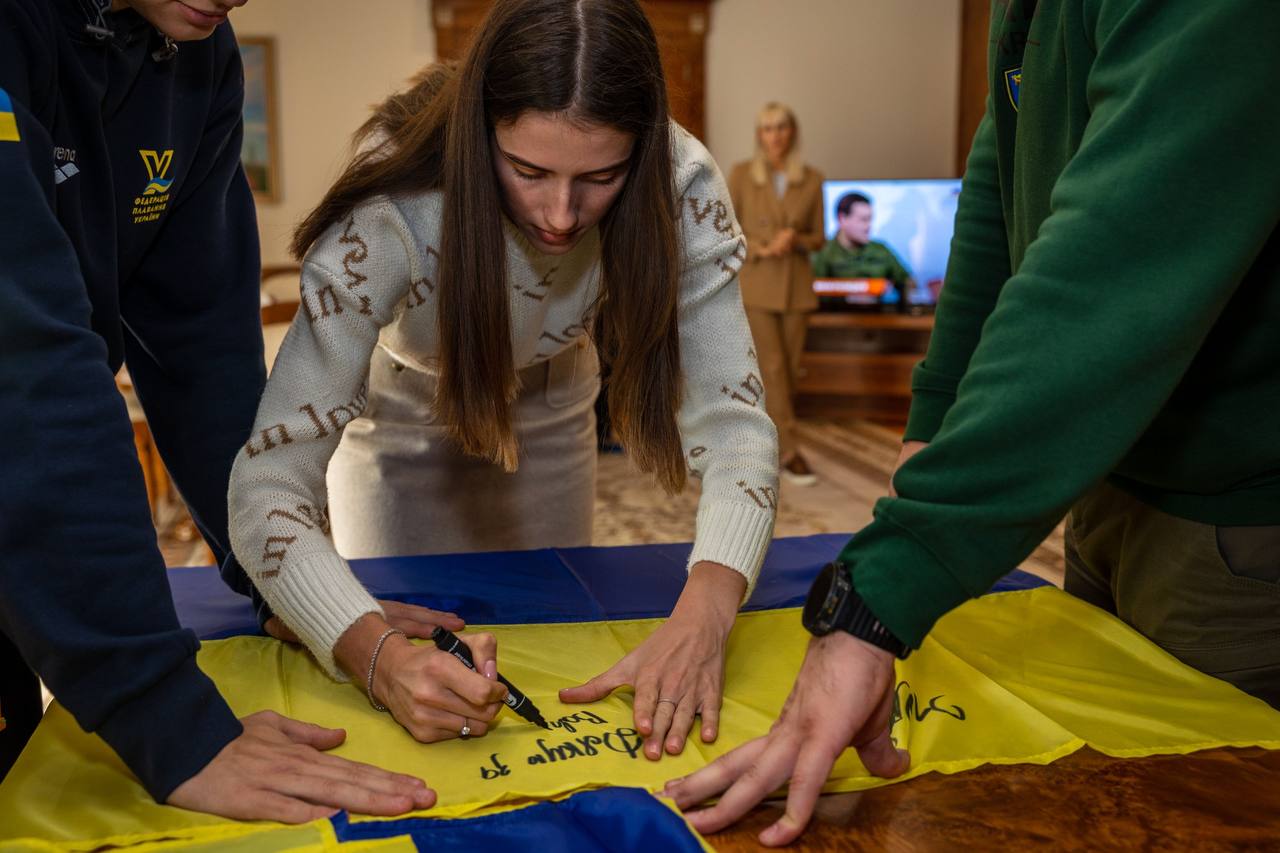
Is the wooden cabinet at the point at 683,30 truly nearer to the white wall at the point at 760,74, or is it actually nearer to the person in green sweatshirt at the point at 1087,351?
the white wall at the point at 760,74

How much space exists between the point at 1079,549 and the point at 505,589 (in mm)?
636

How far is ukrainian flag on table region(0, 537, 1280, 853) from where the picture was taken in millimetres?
818

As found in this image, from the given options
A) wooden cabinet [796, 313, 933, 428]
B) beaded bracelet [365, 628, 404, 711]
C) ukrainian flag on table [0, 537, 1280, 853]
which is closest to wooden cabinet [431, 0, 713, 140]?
wooden cabinet [796, 313, 933, 428]

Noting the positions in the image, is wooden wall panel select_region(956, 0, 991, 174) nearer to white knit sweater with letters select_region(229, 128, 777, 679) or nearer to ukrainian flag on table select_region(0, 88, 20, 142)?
white knit sweater with letters select_region(229, 128, 777, 679)

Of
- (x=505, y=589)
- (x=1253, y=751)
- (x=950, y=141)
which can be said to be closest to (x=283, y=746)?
(x=505, y=589)

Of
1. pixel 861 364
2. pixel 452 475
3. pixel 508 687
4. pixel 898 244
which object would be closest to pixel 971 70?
pixel 898 244

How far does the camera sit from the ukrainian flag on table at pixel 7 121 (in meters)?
0.78

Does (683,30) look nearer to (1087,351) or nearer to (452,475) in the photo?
(452,475)

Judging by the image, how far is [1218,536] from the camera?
98 centimetres

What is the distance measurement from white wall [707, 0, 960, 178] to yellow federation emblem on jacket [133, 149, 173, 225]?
5052 millimetres

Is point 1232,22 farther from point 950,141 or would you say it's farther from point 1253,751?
point 950,141

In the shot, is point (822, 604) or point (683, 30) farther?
point (683, 30)

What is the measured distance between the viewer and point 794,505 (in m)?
4.08

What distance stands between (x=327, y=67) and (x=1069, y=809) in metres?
5.63
